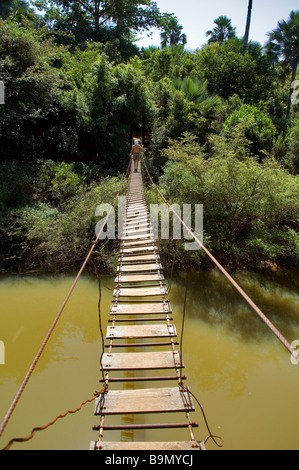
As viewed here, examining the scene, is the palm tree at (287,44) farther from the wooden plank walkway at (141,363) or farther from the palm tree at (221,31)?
the wooden plank walkway at (141,363)

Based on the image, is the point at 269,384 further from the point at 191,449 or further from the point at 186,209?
the point at 186,209

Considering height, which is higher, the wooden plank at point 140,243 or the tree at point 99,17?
the tree at point 99,17

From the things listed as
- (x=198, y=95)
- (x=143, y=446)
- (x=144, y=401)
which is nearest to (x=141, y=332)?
(x=144, y=401)

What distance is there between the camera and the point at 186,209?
19.8ft

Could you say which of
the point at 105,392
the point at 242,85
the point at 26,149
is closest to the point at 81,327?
the point at 105,392

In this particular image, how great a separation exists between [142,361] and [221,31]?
928 inches

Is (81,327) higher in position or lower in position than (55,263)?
lower

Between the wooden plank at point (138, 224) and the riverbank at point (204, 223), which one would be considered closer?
the wooden plank at point (138, 224)

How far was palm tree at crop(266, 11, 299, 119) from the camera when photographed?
39.8 ft

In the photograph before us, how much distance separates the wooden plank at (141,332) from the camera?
228 cm

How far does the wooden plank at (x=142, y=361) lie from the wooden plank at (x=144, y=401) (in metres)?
0.18

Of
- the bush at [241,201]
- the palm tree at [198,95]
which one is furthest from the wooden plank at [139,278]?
the palm tree at [198,95]

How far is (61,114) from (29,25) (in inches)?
115

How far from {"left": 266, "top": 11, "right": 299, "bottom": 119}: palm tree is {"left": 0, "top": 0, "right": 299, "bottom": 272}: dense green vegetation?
45 mm
